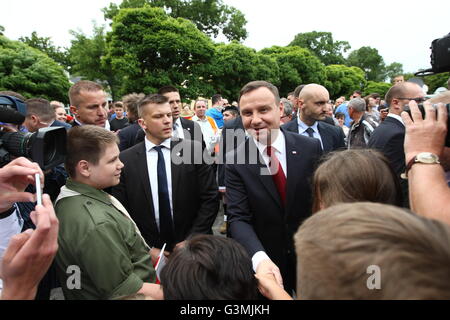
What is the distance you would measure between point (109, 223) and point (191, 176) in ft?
4.12

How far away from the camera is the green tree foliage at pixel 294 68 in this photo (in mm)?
35219

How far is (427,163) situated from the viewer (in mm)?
1404

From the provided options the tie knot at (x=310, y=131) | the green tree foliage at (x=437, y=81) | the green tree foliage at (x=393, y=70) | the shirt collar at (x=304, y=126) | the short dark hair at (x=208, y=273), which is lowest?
the short dark hair at (x=208, y=273)

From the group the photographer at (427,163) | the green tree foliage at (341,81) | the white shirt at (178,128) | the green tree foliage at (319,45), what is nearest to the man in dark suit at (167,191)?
the photographer at (427,163)

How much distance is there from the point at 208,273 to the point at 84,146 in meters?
1.40

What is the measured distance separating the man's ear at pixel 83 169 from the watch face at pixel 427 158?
6.42 ft

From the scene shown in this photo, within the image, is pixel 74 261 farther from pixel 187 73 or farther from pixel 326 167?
pixel 187 73

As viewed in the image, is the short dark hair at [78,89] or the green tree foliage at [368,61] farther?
the green tree foliage at [368,61]

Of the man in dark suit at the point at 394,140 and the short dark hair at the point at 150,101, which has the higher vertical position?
the short dark hair at the point at 150,101

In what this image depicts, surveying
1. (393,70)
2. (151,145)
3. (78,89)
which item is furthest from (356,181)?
(393,70)

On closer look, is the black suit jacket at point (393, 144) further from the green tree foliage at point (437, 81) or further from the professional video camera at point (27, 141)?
the green tree foliage at point (437, 81)

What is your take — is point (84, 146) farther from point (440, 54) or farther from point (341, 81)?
point (341, 81)

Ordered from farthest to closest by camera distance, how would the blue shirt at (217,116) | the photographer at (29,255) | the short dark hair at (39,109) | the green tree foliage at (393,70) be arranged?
the green tree foliage at (393,70) → the blue shirt at (217,116) → the short dark hair at (39,109) → the photographer at (29,255)

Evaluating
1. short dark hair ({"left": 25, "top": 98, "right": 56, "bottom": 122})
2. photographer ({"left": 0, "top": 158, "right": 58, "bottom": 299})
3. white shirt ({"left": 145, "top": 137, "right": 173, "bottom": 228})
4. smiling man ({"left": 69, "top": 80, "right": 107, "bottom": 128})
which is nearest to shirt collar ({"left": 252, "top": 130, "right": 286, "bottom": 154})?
white shirt ({"left": 145, "top": 137, "right": 173, "bottom": 228})
